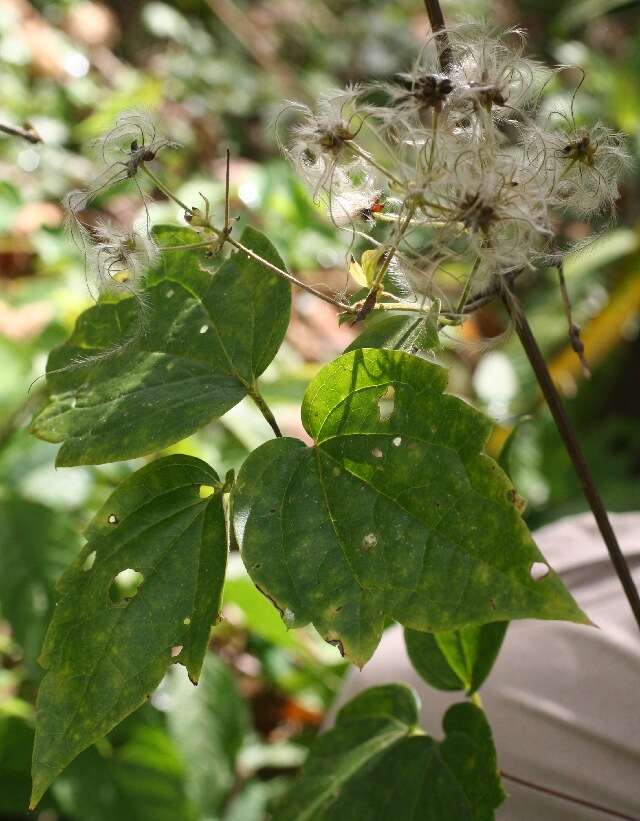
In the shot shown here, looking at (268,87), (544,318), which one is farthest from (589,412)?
(268,87)

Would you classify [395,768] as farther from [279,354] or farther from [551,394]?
[279,354]

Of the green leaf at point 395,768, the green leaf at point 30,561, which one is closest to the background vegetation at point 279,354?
the green leaf at point 30,561

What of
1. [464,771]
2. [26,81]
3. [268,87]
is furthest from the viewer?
[268,87]

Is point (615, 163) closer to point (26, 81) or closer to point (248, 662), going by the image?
point (248, 662)

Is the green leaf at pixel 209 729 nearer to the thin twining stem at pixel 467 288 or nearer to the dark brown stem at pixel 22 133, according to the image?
the dark brown stem at pixel 22 133

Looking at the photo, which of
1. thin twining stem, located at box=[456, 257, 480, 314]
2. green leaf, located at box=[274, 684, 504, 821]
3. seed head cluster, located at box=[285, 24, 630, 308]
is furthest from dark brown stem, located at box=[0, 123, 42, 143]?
green leaf, located at box=[274, 684, 504, 821]

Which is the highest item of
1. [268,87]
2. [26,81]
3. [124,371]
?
[268,87]

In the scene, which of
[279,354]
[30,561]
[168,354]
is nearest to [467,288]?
[168,354]
